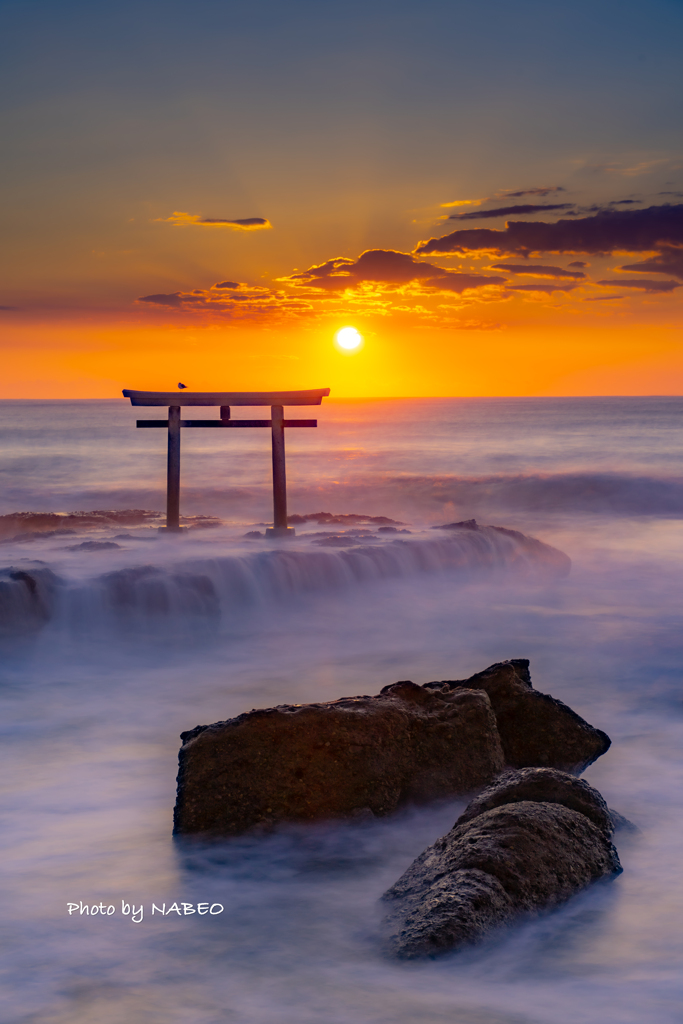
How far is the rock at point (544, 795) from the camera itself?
4422mm

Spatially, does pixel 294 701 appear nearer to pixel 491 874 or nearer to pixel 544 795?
pixel 544 795

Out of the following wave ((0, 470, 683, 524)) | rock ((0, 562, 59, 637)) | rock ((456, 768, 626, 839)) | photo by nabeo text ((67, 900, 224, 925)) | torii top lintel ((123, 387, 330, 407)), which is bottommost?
photo by nabeo text ((67, 900, 224, 925))

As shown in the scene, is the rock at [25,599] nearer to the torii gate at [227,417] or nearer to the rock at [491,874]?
the torii gate at [227,417]

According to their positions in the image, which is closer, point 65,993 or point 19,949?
point 65,993

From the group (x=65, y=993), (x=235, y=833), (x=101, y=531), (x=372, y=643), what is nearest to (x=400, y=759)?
(x=235, y=833)

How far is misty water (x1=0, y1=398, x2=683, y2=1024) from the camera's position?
144 inches

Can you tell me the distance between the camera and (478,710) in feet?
17.9

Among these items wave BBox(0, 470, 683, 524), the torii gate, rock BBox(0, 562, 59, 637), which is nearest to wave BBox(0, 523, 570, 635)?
rock BBox(0, 562, 59, 637)

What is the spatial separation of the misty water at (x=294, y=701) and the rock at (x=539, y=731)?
37cm

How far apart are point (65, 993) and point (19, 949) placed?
0.47m

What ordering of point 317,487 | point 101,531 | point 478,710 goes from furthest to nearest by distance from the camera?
1. point 317,487
2. point 101,531
3. point 478,710

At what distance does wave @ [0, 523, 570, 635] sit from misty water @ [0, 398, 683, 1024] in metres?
0.03

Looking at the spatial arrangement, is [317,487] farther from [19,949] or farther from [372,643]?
[19,949]

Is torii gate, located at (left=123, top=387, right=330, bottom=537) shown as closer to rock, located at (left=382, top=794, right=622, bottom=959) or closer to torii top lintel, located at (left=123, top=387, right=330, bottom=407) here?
torii top lintel, located at (left=123, top=387, right=330, bottom=407)
